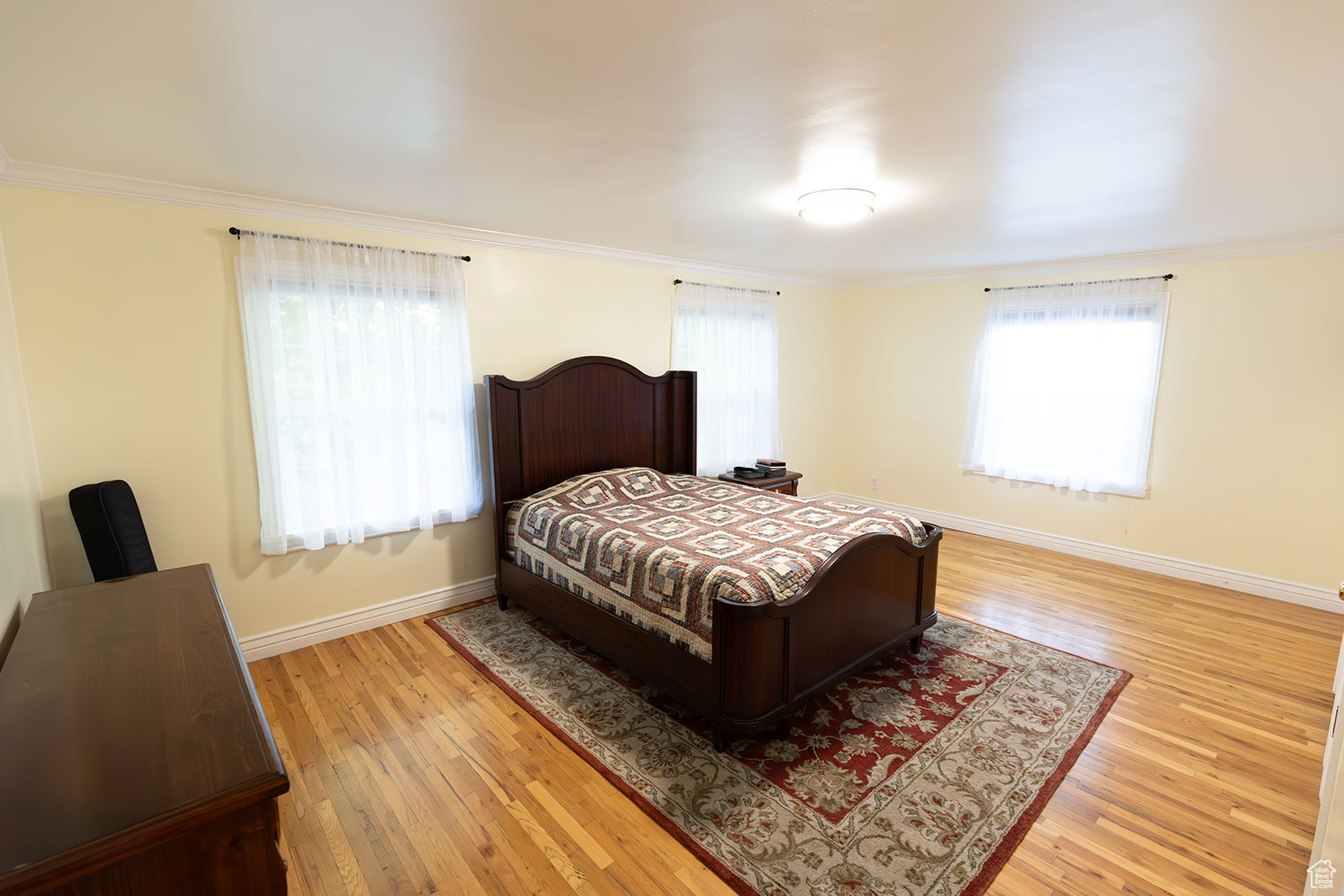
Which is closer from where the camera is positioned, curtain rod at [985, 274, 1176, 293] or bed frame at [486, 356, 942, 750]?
bed frame at [486, 356, 942, 750]

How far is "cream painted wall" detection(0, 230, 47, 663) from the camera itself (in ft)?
5.82

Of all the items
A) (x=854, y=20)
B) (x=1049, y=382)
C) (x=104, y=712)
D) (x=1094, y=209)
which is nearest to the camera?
(x=104, y=712)

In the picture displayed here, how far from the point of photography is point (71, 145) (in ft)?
7.05

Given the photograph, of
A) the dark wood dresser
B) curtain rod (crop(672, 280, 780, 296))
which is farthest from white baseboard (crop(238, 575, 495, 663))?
curtain rod (crop(672, 280, 780, 296))

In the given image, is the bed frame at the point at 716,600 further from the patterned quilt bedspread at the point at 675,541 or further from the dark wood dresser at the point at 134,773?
the dark wood dresser at the point at 134,773

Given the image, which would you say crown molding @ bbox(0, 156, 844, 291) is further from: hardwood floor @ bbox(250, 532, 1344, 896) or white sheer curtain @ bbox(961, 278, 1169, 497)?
white sheer curtain @ bbox(961, 278, 1169, 497)

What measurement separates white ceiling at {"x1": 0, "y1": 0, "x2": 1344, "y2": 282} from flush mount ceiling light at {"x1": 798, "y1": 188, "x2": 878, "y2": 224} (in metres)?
0.09

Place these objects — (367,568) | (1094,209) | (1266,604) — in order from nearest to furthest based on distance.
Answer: (1094,209)
(367,568)
(1266,604)

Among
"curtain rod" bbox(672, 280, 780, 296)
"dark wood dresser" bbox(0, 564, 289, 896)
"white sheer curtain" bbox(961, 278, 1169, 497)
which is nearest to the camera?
"dark wood dresser" bbox(0, 564, 289, 896)

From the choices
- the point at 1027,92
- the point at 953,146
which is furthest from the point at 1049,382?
the point at 1027,92

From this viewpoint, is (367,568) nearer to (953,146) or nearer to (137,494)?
(137,494)

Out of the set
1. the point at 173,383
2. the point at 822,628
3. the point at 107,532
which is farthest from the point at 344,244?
the point at 822,628

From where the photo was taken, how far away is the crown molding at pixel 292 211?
7.92 ft

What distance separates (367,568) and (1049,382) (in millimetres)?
5200
